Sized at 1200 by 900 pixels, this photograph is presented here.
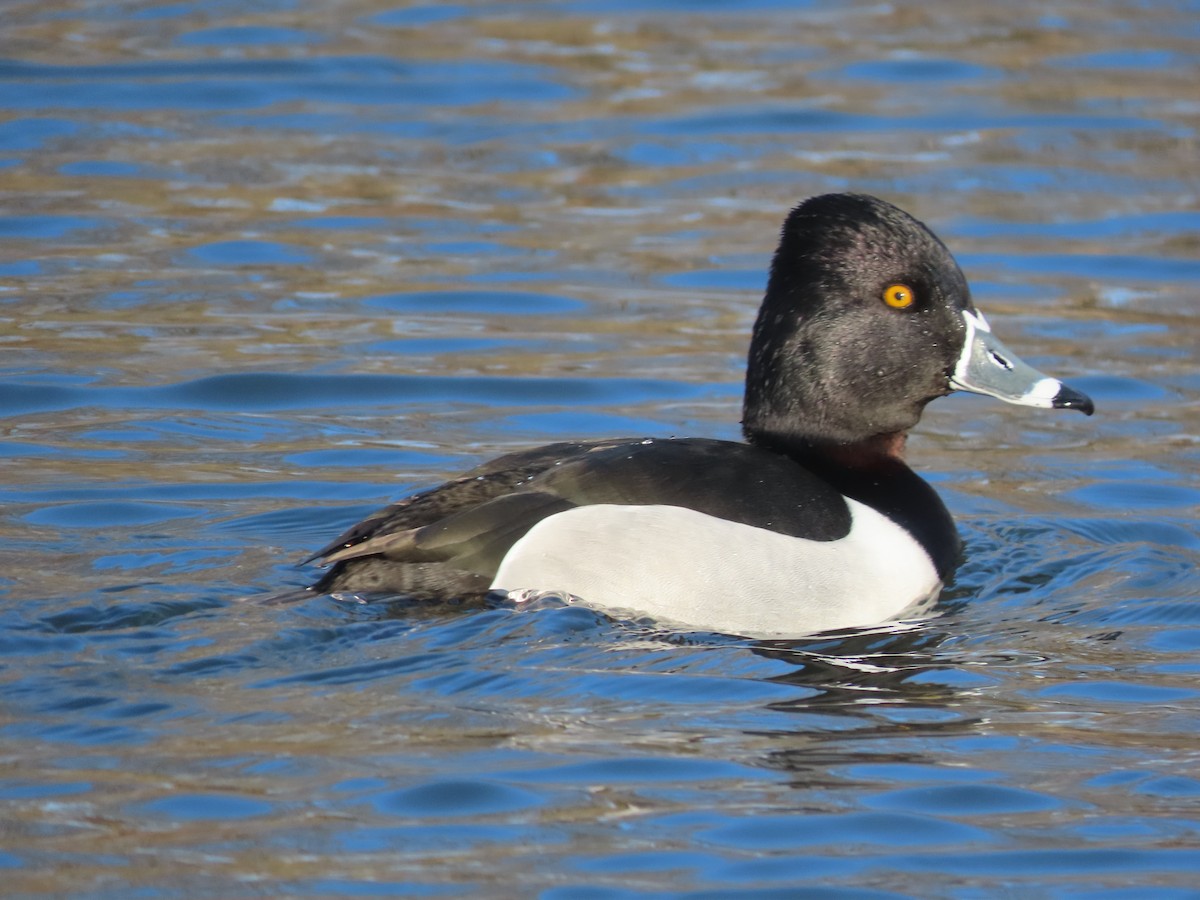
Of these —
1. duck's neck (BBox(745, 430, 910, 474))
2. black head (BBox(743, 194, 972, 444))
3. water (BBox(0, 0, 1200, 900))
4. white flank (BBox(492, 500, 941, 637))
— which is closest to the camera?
water (BBox(0, 0, 1200, 900))

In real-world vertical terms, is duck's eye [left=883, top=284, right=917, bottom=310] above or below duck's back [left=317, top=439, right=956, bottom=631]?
above

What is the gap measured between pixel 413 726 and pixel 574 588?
0.87m

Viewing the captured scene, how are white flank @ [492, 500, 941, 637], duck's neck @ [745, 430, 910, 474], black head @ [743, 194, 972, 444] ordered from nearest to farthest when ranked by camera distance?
1. white flank @ [492, 500, 941, 637]
2. black head @ [743, 194, 972, 444]
3. duck's neck @ [745, 430, 910, 474]

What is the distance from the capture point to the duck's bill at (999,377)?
649cm

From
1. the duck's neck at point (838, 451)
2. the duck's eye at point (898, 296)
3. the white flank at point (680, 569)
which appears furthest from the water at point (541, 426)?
the duck's eye at point (898, 296)

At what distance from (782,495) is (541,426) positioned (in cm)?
269

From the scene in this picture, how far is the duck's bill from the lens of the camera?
21.3 feet

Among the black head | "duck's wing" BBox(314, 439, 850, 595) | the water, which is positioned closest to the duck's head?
the black head

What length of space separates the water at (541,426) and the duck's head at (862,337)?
651 mm

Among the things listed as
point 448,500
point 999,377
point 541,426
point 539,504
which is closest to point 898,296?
point 999,377

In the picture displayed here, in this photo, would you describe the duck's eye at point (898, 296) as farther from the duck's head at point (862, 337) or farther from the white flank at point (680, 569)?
the white flank at point (680, 569)

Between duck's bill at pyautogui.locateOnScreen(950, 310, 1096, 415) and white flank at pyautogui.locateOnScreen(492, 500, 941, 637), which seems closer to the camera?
white flank at pyautogui.locateOnScreen(492, 500, 941, 637)

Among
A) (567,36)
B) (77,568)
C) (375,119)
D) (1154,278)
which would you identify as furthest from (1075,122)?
(77,568)

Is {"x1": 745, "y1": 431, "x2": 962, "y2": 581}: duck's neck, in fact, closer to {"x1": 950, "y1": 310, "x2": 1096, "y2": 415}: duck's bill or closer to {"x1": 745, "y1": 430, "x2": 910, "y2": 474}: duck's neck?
{"x1": 745, "y1": 430, "x2": 910, "y2": 474}: duck's neck
